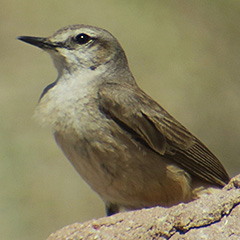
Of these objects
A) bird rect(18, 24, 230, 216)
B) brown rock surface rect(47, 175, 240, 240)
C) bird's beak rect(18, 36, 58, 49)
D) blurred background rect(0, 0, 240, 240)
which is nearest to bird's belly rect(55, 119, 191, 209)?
bird rect(18, 24, 230, 216)

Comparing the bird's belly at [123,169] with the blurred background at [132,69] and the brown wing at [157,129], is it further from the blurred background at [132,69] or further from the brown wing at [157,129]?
the blurred background at [132,69]

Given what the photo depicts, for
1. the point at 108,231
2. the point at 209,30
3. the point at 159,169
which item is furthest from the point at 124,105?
the point at 209,30

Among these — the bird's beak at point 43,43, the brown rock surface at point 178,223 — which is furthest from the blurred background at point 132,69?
the brown rock surface at point 178,223

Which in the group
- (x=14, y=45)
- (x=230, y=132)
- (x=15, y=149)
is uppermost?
(x=14, y=45)

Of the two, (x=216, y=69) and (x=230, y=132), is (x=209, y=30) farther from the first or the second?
(x=230, y=132)

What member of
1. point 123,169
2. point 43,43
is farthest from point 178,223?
point 43,43

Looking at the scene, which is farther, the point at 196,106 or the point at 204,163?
the point at 196,106

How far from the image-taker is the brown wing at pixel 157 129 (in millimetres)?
7875

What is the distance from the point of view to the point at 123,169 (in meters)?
7.72

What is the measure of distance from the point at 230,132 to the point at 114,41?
365 centimetres

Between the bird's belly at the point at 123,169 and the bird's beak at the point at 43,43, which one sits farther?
the bird's beak at the point at 43,43

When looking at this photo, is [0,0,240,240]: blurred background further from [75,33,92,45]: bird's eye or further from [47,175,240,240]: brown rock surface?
[47,175,240,240]: brown rock surface

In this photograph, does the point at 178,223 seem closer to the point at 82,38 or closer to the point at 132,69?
the point at 82,38

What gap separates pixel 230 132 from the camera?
12.0m
